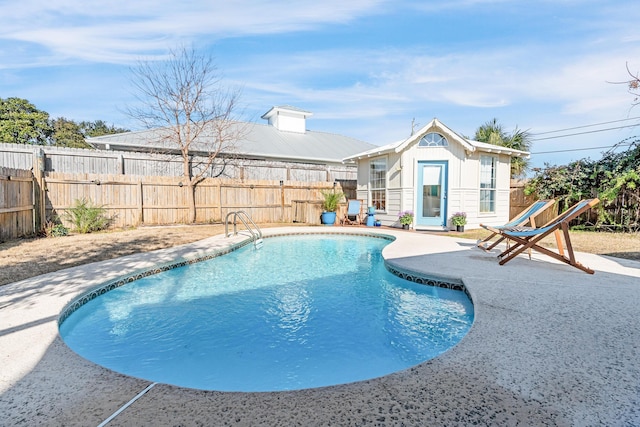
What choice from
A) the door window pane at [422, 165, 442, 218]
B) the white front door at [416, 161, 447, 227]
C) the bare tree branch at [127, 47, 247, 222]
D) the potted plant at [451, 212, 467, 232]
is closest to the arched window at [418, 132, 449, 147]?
the white front door at [416, 161, 447, 227]

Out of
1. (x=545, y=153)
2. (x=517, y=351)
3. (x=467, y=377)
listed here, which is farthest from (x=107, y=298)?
(x=545, y=153)

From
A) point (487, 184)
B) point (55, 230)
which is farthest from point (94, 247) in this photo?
point (487, 184)

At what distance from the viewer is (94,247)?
6.85 metres

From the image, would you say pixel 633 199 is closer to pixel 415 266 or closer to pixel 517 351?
pixel 415 266

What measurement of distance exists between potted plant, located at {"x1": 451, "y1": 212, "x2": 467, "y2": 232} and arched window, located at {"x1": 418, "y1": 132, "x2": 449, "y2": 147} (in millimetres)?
2370

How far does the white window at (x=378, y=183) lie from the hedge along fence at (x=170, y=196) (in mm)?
1948

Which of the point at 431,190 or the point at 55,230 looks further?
the point at 431,190

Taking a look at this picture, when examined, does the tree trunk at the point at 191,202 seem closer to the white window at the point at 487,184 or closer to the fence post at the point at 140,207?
the fence post at the point at 140,207

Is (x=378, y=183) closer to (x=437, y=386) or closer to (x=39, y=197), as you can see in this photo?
(x=39, y=197)

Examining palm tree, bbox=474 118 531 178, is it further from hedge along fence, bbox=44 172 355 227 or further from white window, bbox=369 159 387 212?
hedge along fence, bbox=44 172 355 227

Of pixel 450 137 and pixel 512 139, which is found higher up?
pixel 512 139

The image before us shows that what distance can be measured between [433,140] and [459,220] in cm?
281

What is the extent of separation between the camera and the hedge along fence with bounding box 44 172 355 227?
9570 millimetres

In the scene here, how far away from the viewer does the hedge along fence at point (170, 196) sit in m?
9.57
